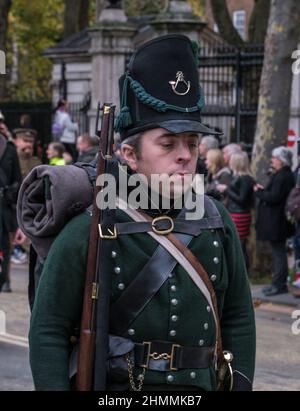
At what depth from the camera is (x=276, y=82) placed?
14531mm

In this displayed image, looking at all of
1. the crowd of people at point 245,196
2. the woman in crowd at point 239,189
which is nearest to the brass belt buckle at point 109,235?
the crowd of people at point 245,196

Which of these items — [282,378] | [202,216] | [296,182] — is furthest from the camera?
[296,182]

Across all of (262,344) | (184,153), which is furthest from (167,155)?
(262,344)

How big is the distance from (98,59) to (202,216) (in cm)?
1638

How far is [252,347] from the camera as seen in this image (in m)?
3.88

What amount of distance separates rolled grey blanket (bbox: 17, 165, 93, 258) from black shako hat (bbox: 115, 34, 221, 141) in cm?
27

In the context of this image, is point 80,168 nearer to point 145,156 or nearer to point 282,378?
point 145,156

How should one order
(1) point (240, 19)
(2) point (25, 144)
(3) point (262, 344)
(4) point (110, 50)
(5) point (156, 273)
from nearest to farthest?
(5) point (156, 273)
(3) point (262, 344)
(2) point (25, 144)
(4) point (110, 50)
(1) point (240, 19)

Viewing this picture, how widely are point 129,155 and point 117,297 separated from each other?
50 cm

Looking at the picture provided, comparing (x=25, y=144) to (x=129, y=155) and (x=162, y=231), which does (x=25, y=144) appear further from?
(x=162, y=231)

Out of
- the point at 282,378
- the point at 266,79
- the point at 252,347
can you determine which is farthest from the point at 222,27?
the point at 252,347

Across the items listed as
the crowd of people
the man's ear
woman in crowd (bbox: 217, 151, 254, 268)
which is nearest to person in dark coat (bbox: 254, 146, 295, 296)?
the crowd of people

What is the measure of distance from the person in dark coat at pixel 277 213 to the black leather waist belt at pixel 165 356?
8.92 metres
